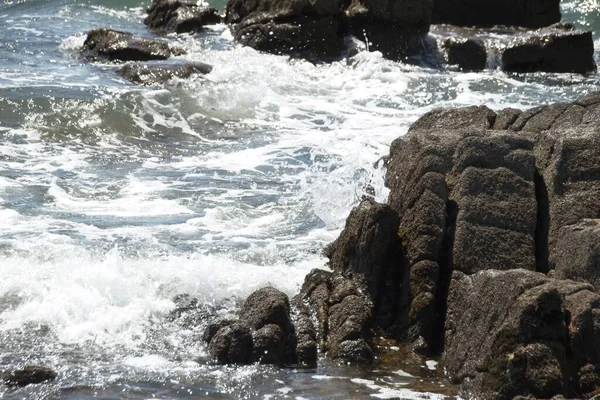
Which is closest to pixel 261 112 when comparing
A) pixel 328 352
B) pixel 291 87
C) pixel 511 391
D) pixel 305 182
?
pixel 291 87

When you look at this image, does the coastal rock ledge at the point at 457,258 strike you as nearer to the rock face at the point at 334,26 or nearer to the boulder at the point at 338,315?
the boulder at the point at 338,315

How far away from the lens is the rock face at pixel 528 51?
66.0 feet

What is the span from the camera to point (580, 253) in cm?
721

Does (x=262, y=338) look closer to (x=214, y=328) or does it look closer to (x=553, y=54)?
(x=214, y=328)

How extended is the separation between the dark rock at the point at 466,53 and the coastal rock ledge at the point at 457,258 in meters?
11.9

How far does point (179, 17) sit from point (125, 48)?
4.01 m

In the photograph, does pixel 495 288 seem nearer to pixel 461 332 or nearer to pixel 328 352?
pixel 461 332

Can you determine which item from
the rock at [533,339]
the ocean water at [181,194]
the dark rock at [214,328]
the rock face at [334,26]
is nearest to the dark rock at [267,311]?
the dark rock at [214,328]

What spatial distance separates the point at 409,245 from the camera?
813cm

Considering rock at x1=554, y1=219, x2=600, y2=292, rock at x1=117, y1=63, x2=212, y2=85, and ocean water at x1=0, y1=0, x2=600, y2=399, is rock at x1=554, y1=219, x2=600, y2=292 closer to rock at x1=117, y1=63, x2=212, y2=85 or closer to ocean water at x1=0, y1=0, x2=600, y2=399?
ocean water at x1=0, y1=0, x2=600, y2=399

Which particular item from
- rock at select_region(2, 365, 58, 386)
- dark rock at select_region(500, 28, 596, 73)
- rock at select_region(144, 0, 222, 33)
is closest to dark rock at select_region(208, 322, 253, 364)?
rock at select_region(2, 365, 58, 386)

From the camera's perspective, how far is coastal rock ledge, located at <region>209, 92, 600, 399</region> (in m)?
6.89

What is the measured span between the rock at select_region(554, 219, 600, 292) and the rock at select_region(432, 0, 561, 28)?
16.6 metres

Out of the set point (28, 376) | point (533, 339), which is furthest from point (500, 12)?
point (28, 376)
